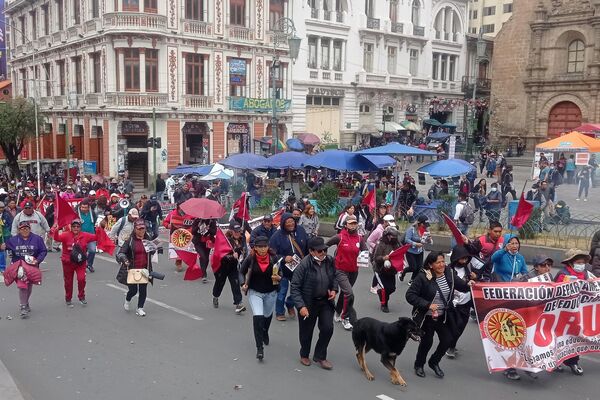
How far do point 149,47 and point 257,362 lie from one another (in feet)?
88.6

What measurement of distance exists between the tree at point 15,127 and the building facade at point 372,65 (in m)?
15.1

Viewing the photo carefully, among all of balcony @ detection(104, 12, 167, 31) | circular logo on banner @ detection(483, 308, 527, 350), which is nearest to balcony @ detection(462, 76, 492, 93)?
balcony @ detection(104, 12, 167, 31)

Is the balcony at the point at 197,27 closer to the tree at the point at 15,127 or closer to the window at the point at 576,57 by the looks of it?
the tree at the point at 15,127

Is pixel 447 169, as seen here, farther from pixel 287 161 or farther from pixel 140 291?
pixel 140 291

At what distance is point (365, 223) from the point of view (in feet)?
50.6

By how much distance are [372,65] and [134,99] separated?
17573 mm

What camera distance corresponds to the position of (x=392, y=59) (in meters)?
44.5

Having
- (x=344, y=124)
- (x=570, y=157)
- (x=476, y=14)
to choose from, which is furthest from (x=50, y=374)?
(x=476, y=14)

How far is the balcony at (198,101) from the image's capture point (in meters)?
33.8

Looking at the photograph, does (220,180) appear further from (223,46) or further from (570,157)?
(570,157)

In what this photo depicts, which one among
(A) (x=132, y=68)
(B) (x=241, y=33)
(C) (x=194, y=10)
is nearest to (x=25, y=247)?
(A) (x=132, y=68)

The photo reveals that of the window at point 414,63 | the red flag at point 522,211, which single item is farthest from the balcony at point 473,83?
the red flag at point 522,211

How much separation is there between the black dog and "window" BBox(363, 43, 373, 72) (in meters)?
37.1

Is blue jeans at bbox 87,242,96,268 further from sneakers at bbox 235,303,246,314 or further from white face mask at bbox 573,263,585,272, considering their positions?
white face mask at bbox 573,263,585,272
